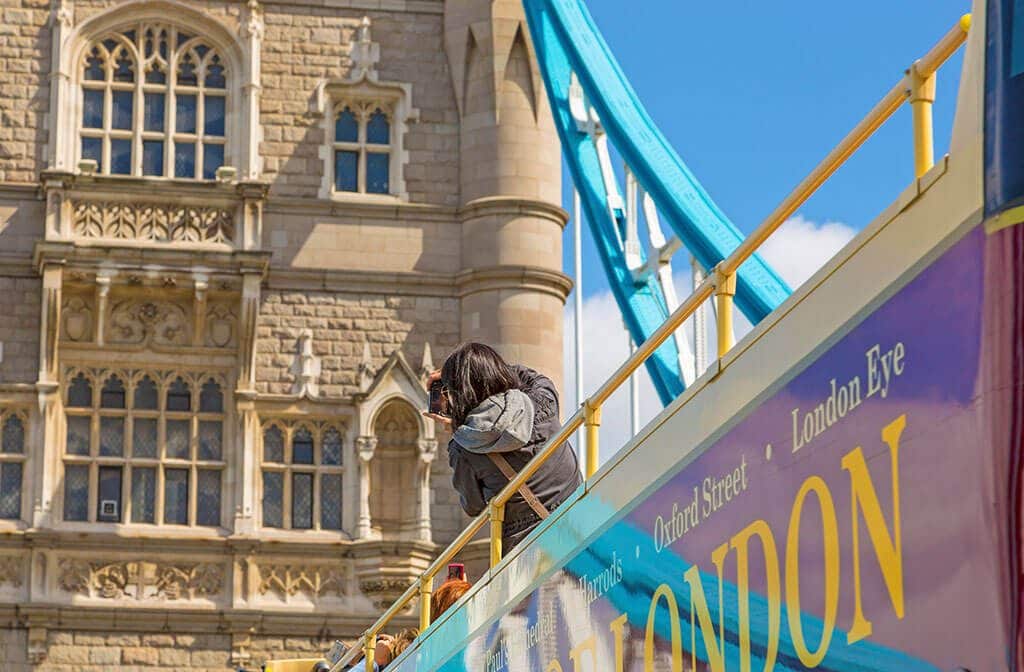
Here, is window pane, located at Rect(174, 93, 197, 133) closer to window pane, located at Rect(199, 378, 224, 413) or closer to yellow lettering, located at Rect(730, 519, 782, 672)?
window pane, located at Rect(199, 378, 224, 413)

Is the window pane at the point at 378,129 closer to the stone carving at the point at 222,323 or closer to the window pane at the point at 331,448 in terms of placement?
the stone carving at the point at 222,323

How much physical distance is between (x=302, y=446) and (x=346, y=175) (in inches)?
113

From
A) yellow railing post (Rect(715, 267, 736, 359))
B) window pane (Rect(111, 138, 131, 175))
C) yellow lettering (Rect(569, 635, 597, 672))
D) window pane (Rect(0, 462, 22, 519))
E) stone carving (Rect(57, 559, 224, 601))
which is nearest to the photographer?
yellow railing post (Rect(715, 267, 736, 359))

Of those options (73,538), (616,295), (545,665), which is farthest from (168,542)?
(545,665)

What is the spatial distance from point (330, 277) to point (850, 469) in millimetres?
18573

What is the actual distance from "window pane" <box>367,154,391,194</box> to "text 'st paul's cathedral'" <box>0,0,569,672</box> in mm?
23

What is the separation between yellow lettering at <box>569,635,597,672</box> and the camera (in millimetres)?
5691

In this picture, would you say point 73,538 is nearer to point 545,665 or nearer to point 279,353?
point 279,353

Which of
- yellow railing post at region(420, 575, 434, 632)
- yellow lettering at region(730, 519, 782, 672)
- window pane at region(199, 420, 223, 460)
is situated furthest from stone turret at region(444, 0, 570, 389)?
yellow lettering at region(730, 519, 782, 672)

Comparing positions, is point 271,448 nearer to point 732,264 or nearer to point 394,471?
point 394,471

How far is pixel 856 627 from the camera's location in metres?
4.01

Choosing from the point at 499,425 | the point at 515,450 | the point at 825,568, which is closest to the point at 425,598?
the point at 515,450

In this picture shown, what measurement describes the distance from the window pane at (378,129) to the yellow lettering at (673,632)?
1793 centimetres

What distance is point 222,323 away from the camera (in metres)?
22.2
